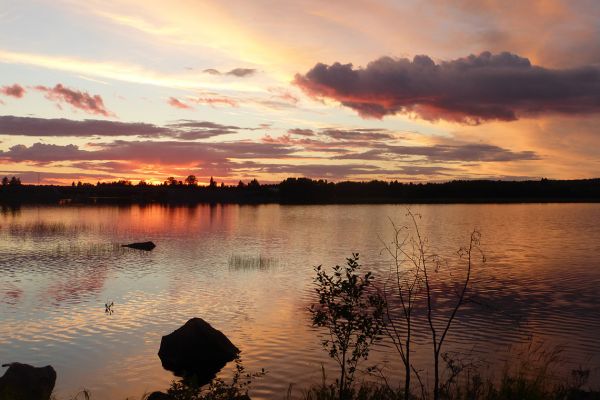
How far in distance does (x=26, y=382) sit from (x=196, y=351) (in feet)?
27.3

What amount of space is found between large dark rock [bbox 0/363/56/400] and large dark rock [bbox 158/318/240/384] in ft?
20.7

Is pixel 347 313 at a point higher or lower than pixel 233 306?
higher

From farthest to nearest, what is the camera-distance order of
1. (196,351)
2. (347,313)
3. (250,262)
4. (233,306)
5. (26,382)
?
(250,262), (233,306), (196,351), (26,382), (347,313)

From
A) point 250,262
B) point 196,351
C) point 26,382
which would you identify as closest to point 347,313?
point 26,382

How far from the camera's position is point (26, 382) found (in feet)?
63.1

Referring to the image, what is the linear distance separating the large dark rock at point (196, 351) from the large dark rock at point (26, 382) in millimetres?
6306

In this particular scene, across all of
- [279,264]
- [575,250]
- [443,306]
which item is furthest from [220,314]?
[575,250]

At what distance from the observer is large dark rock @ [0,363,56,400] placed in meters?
18.2

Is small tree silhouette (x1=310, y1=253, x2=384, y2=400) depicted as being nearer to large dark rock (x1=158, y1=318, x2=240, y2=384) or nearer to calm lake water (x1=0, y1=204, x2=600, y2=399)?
calm lake water (x1=0, y1=204, x2=600, y2=399)

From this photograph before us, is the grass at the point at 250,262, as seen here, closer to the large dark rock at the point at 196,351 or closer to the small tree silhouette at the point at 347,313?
the large dark rock at the point at 196,351

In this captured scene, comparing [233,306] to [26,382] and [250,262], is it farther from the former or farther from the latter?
[250,262]

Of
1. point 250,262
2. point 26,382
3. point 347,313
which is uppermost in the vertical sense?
point 347,313

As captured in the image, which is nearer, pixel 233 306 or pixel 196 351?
pixel 196 351

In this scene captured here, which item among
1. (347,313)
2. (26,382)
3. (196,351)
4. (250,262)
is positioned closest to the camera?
(347,313)
